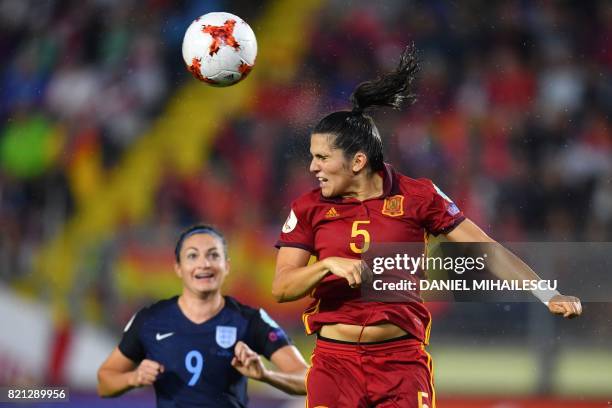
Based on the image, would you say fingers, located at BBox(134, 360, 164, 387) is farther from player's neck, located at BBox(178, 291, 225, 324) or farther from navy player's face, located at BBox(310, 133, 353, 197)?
navy player's face, located at BBox(310, 133, 353, 197)

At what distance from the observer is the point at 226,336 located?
4.46 metres

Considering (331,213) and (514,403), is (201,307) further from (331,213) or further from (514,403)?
(514,403)

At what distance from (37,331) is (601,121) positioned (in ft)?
17.0

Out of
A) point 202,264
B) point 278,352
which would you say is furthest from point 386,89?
point 278,352

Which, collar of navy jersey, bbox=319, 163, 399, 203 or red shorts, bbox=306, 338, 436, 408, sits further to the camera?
collar of navy jersey, bbox=319, 163, 399, 203

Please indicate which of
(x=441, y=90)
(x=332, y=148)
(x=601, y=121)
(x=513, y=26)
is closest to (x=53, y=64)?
(x=441, y=90)

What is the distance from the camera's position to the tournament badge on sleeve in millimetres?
4445

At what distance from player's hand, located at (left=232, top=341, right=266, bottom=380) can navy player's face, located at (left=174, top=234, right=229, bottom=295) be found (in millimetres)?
628

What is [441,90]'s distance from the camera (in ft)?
29.7

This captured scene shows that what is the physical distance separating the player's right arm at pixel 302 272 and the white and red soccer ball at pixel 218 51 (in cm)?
146

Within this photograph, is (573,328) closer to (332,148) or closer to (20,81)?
(332,148)

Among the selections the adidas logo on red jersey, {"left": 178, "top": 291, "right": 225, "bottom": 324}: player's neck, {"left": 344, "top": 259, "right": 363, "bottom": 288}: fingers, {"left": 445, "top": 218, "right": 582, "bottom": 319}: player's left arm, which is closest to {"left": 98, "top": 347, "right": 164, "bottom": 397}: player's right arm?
{"left": 178, "top": 291, "right": 225, "bottom": 324}: player's neck

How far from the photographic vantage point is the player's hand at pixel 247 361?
151 inches

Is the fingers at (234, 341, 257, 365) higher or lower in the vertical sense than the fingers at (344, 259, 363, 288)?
lower
